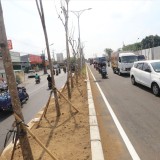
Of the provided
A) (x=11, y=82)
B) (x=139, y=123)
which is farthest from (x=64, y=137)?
(x=11, y=82)

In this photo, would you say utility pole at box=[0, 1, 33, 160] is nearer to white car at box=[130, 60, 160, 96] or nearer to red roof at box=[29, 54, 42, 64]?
white car at box=[130, 60, 160, 96]

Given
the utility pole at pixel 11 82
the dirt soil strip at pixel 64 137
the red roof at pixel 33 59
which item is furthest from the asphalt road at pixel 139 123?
the red roof at pixel 33 59

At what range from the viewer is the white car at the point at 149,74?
514 inches

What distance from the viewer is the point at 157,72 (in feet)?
44.1

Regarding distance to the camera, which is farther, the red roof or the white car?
the red roof

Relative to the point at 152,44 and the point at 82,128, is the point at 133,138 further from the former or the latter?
the point at 152,44

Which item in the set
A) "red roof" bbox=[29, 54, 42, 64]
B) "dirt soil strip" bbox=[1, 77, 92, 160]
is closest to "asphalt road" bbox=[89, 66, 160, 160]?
"dirt soil strip" bbox=[1, 77, 92, 160]

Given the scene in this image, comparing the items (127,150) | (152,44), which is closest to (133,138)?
(127,150)

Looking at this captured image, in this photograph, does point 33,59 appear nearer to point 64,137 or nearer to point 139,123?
point 139,123

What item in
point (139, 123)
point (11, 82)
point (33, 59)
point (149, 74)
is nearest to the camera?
point (11, 82)

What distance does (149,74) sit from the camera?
1408 cm

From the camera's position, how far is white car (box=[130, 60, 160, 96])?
42.8ft

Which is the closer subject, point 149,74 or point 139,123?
point 139,123

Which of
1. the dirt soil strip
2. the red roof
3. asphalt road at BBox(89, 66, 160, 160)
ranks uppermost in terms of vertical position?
the red roof
